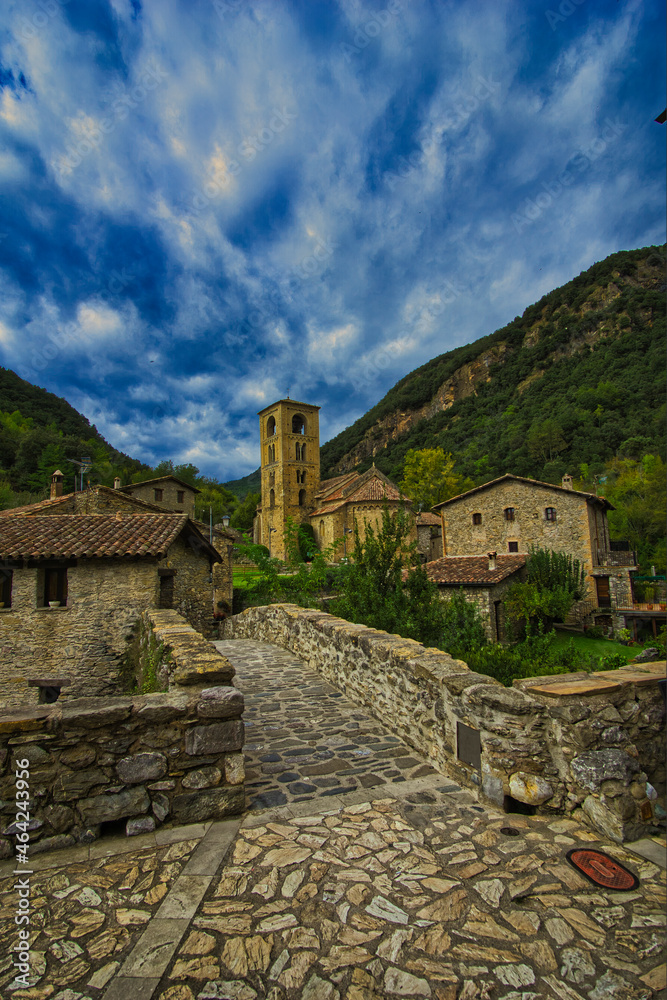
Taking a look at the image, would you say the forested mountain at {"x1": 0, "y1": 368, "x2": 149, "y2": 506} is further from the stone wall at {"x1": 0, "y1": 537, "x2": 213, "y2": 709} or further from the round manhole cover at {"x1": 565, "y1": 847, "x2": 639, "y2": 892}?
the round manhole cover at {"x1": 565, "y1": 847, "x2": 639, "y2": 892}

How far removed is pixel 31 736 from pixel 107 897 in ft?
3.26

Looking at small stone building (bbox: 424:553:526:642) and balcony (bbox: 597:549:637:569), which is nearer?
small stone building (bbox: 424:553:526:642)

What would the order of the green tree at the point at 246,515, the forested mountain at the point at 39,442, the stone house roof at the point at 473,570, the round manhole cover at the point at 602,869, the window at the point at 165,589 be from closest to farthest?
the round manhole cover at the point at 602,869, the window at the point at 165,589, the stone house roof at the point at 473,570, the forested mountain at the point at 39,442, the green tree at the point at 246,515

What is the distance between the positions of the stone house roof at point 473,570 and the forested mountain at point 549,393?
24967 millimetres

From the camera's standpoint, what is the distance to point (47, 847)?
8.96 feet

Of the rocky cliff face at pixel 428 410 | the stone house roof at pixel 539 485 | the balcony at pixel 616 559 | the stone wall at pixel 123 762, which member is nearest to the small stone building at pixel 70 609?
the stone wall at pixel 123 762

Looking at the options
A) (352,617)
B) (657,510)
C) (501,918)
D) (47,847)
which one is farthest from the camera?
(657,510)

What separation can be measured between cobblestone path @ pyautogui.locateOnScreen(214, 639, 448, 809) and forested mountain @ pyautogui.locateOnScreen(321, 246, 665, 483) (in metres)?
40.8

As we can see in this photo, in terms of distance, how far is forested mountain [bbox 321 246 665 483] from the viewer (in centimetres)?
5856

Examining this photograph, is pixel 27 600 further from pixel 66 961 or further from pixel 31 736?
pixel 66 961

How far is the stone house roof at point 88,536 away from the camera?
10250mm

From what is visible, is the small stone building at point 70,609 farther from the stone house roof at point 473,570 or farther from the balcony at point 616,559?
the balcony at point 616,559

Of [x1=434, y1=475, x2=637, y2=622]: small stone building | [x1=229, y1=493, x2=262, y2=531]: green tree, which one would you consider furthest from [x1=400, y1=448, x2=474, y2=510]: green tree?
[x1=229, y1=493, x2=262, y2=531]: green tree

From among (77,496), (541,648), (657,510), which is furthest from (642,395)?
(77,496)
